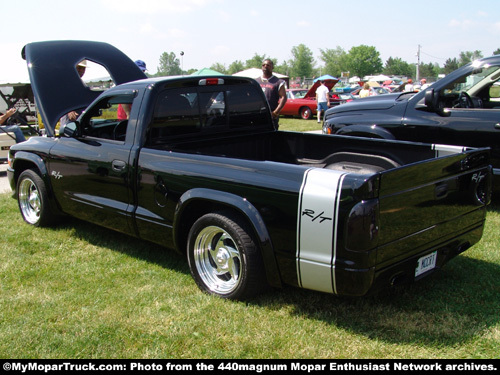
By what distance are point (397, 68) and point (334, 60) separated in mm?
28823

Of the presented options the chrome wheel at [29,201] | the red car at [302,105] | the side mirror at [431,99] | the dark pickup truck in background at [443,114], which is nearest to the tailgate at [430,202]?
the dark pickup truck in background at [443,114]

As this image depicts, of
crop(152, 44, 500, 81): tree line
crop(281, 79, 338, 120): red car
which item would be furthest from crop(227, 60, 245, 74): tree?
crop(281, 79, 338, 120): red car

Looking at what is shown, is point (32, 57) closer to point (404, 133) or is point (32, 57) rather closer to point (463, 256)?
point (404, 133)

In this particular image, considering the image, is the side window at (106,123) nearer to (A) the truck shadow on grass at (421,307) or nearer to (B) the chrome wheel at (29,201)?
(B) the chrome wheel at (29,201)

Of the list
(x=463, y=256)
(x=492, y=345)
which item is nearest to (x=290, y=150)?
(x=463, y=256)

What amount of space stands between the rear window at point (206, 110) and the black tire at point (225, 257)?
3.45ft

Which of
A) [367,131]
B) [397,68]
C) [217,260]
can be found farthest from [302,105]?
[397,68]

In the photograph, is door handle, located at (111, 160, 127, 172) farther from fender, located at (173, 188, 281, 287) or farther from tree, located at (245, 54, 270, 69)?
tree, located at (245, 54, 270, 69)

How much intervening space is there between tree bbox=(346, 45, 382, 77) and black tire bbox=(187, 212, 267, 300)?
148m

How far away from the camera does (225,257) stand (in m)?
3.75

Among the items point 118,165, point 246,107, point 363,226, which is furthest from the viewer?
point 246,107

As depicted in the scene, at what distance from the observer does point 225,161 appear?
3619 millimetres

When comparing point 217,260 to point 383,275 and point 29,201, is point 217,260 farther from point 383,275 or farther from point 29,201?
point 29,201

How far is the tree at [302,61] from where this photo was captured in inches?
5349
